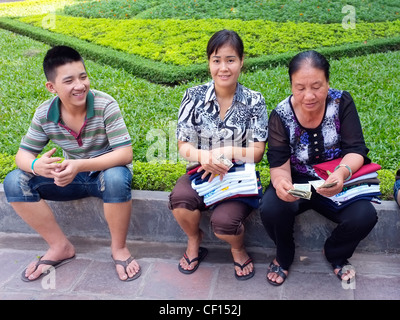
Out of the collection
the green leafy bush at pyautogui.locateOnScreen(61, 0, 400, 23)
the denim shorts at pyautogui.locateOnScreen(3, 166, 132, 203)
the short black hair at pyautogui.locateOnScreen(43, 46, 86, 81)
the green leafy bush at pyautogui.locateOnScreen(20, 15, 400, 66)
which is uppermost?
the green leafy bush at pyautogui.locateOnScreen(61, 0, 400, 23)

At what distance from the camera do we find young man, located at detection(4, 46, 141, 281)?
8.98 feet

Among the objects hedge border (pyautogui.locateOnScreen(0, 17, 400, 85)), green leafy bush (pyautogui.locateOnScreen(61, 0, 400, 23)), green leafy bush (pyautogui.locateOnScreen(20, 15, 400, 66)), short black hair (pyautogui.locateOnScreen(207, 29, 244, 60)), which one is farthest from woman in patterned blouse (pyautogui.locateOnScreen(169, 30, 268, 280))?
green leafy bush (pyautogui.locateOnScreen(61, 0, 400, 23))

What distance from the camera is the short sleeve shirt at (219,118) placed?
272cm

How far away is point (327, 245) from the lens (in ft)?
8.70

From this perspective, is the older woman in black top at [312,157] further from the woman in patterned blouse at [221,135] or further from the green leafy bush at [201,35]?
the green leafy bush at [201,35]

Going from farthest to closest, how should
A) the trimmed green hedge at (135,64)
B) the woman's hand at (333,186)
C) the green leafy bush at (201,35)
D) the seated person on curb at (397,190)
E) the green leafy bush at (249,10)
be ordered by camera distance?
the green leafy bush at (249,10) → the green leafy bush at (201,35) → the trimmed green hedge at (135,64) → the seated person on curb at (397,190) → the woman's hand at (333,186)

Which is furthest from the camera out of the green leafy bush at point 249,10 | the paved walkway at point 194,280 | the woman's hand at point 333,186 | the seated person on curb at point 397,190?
the green leafy bush at point 249,10

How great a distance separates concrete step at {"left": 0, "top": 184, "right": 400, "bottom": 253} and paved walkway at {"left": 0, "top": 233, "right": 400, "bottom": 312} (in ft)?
0.22

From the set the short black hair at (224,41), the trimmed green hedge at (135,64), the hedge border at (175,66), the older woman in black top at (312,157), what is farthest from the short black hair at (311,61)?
the trimmed green hedge at (135,64)

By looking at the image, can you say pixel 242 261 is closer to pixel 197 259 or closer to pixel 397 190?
pixel 197 259

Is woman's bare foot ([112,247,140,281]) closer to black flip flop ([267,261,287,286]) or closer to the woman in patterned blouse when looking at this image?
the woman in patterned blouse

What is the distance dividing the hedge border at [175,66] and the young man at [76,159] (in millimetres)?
2960

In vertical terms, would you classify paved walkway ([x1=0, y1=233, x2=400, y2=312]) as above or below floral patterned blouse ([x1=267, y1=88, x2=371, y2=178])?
below
